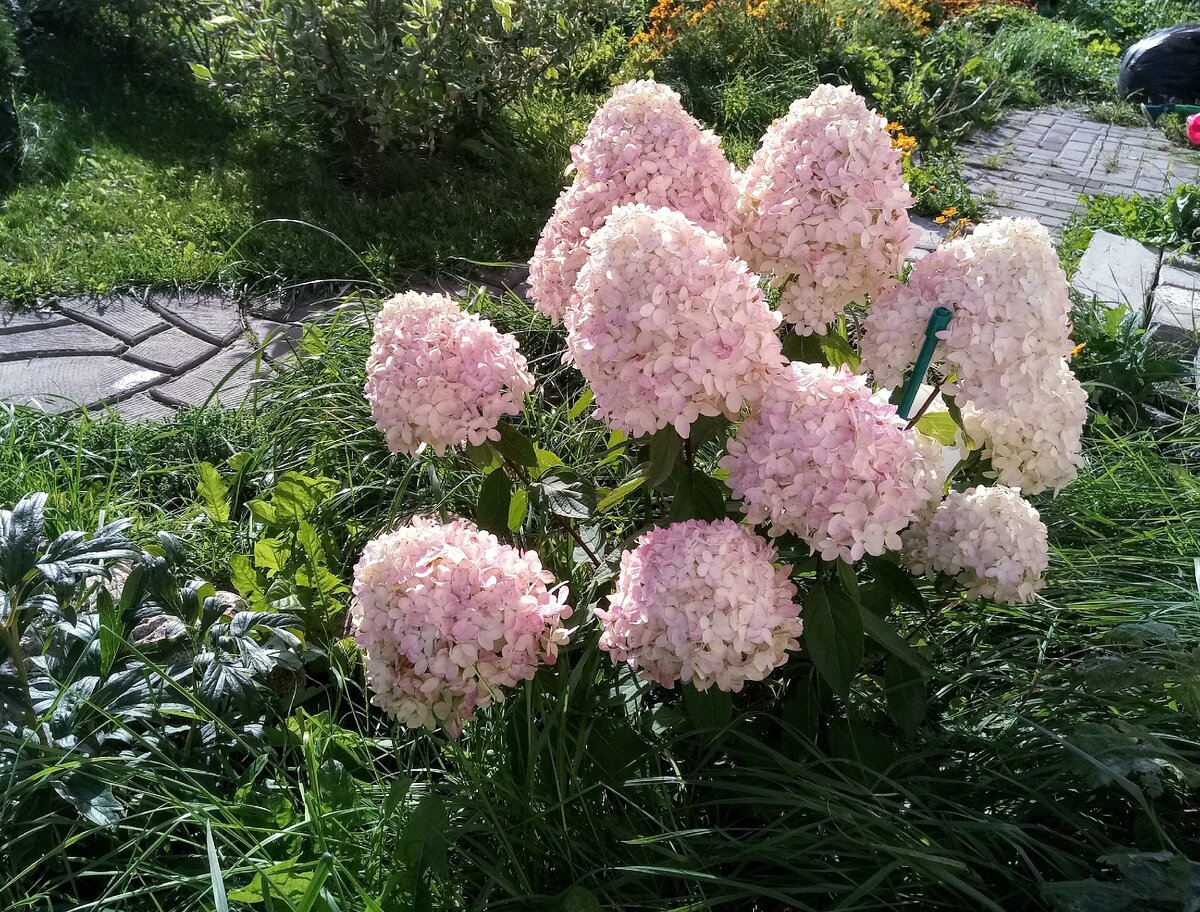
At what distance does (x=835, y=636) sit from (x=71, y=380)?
3.02 meters

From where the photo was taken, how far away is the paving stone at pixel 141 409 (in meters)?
3.23

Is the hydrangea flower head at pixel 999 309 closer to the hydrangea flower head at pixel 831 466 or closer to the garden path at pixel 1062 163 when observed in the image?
the hydrangea flower head at pixel 831 466

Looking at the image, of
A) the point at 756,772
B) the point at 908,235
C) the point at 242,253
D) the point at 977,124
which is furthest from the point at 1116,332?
the point at 977,124

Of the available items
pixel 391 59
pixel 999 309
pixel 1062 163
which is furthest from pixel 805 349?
pixel 1062 163

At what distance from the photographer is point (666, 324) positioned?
4.44 ft

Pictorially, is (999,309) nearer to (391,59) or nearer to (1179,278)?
(1179,278)

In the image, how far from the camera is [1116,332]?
339 centimetres

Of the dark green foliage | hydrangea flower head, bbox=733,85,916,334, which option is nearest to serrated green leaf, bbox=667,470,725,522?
hydrangea flower head, bbox=733,85,916,334

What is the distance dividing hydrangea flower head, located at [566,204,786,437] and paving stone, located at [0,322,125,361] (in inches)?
112

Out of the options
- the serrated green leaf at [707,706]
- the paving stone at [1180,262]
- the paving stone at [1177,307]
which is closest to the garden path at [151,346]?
the serrated green leaf at [707,706]

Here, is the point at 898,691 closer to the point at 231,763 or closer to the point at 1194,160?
the point at 231,763

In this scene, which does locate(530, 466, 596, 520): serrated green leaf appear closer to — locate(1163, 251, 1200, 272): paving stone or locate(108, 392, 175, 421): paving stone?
locate(108, 392, 175, 421): paving stone

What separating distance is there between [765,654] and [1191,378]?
2.76 meters

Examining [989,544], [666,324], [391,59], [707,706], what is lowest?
[707,706]
